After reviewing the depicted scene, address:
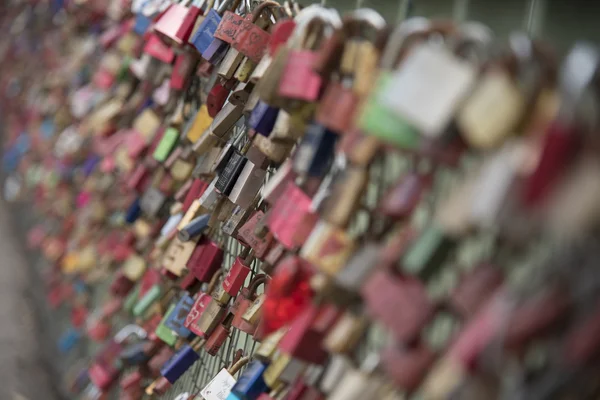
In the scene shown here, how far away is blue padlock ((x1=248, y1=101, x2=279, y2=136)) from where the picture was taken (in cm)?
122

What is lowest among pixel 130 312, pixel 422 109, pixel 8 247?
pixel 8 247

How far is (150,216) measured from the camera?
7.04ft

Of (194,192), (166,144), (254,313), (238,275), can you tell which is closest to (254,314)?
(254,313)

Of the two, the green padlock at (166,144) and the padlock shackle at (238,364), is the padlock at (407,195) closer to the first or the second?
the padlock shackle at (238,364)

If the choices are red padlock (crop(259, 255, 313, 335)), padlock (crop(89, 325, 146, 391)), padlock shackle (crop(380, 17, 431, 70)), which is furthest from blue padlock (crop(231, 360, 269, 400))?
padlock (crop(89, 325, 146, 391))

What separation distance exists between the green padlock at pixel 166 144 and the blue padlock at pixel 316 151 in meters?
0.84

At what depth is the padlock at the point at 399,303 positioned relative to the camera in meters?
0.85

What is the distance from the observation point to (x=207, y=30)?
1563mm

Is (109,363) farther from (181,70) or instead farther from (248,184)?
(248,184)

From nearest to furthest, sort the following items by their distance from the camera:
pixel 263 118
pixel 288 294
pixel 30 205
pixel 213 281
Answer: pixel 288 294 → pixel 263 118 → pixel 213 281 → pixel 30 205

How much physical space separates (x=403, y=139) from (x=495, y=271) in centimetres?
18

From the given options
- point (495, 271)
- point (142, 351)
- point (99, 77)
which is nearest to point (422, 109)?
point (495, 271)

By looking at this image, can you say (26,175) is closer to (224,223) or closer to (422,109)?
(224,223)

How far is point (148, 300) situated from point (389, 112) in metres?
1.27
